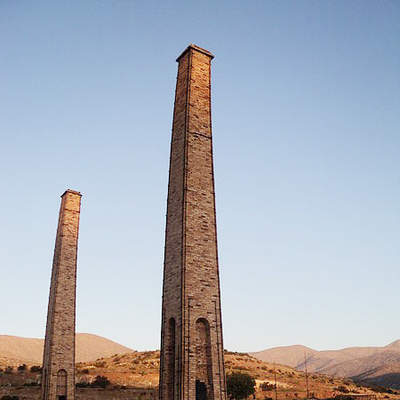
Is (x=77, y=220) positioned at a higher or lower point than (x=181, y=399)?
higher

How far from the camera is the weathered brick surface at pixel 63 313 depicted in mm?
24312

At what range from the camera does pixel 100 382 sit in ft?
131

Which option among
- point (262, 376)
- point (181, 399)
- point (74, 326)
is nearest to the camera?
point (181, 399)

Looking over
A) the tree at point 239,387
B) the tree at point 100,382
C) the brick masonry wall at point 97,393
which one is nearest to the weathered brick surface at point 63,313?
the brick masonry wall at point 97,393

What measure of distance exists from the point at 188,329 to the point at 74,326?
516 inches

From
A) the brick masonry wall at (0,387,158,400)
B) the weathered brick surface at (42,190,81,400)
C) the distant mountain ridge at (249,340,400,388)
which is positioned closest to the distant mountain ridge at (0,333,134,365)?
the distant mountain ridge at (249,340,400,388)

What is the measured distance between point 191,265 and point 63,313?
42.1 feet

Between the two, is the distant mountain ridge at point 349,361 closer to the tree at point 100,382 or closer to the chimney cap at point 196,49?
the tree at point 100,382

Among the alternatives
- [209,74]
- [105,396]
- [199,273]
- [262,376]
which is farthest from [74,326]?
[262,376]

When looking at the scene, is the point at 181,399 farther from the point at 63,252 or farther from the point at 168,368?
the point at 63,252

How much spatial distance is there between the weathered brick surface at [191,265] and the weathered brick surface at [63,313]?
11261 mm

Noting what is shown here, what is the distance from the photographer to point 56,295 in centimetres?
2523

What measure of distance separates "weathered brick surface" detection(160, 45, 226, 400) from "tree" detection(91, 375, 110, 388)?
26667mm

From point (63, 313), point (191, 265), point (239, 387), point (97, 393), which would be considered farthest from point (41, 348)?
point (191, 265)
